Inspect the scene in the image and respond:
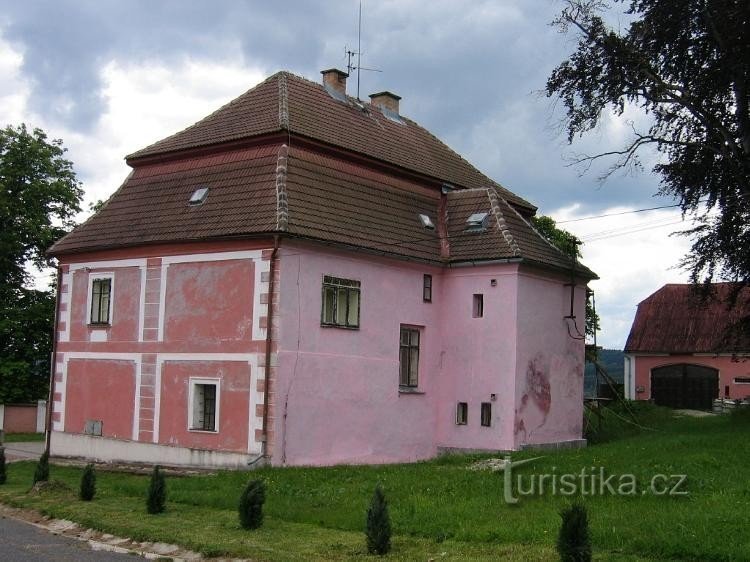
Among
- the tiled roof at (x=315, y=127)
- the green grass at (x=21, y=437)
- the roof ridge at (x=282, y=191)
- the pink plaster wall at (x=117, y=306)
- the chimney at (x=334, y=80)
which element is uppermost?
the chimney at (x=334, y=80)

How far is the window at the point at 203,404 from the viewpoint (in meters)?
22.8

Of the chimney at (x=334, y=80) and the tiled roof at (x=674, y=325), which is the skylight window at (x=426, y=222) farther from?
the tiled roof at (x=674, y=325)

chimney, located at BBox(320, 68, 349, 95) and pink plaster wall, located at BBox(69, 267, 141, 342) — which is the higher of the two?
chimney, located at BBox(320, 68, 349, 95)

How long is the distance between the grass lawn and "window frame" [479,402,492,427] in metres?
3.04

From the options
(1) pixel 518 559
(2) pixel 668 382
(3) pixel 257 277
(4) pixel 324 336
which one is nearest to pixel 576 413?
(4) pixel 324 336

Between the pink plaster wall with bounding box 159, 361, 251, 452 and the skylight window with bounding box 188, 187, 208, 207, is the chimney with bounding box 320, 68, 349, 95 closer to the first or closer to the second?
the skylight window with bounding box 188, 187, 208, 207

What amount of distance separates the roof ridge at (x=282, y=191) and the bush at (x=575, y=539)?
12.6 m

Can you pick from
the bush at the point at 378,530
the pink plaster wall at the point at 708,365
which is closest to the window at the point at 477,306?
the bush at the point at 378,530

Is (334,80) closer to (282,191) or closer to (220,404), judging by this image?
(282,191)

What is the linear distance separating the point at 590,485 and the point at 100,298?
15537 millimetres

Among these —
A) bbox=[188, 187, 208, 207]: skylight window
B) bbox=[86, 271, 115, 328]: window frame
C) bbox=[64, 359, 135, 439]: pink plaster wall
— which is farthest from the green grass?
bbox=[188, 187, 208, 207]: skylight window

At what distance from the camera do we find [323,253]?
75.4ft

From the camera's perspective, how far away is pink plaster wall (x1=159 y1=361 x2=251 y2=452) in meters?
22.0

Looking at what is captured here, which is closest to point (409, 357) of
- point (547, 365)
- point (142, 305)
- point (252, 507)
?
point (547, 365)
